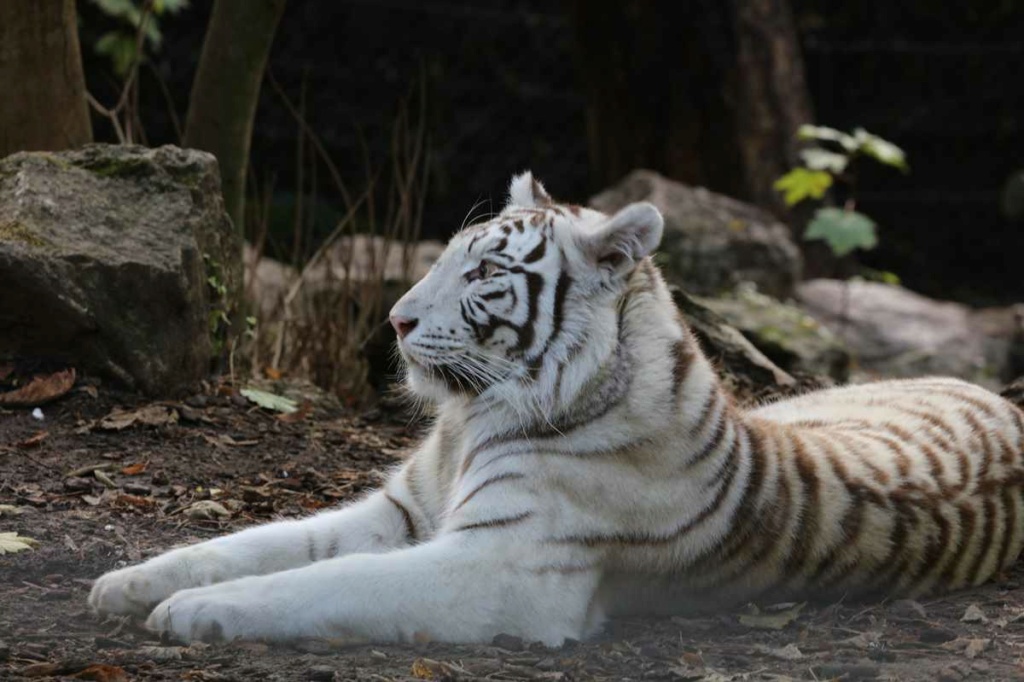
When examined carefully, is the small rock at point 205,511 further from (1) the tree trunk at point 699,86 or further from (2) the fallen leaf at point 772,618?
(1) the tree trunk at point 699,86

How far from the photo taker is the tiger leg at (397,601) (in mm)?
2717

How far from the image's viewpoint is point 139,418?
4.08 m

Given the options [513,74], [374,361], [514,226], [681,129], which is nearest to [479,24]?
[513,74]

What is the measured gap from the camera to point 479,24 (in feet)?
29.7

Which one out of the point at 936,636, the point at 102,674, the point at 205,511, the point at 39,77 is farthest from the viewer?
the point at 39,77

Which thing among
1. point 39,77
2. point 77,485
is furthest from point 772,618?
point 39,77

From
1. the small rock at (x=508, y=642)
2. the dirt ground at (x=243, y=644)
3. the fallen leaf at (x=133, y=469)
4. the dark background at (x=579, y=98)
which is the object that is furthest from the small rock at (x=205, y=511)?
the dark background at (x=579, y=98)

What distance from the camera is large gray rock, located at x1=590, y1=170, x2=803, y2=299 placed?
6629mm

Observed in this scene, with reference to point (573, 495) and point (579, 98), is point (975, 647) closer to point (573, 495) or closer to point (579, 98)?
point (573, 495)

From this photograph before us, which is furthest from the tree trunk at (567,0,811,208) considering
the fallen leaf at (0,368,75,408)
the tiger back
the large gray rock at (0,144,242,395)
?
the tiger back

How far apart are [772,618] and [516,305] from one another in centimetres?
88

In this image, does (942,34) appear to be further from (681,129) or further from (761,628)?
(761,628)

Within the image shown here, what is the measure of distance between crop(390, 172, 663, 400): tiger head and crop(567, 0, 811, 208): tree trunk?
15.0ft

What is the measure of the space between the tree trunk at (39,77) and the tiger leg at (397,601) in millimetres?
2263
